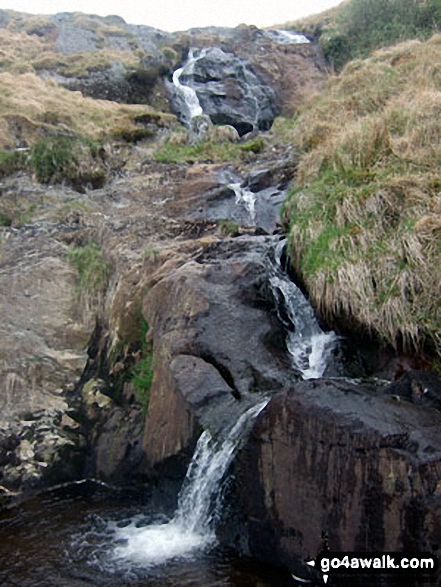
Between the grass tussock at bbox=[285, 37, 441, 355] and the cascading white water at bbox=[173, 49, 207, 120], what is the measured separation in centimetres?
1251

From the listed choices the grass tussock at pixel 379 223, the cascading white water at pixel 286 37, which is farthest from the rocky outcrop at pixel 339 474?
the cascading white water at pixel 286 37

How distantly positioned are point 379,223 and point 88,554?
4562 millimetres

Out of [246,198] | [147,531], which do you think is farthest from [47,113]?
[147,531]

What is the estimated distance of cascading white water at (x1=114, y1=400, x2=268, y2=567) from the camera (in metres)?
4.94

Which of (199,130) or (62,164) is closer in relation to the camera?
(62,164)

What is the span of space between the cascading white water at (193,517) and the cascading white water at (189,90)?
1669 cm

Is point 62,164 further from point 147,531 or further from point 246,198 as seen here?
point 147,531

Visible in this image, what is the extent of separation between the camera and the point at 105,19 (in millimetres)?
35250

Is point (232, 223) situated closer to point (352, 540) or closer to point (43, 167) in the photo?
point (43, 167)

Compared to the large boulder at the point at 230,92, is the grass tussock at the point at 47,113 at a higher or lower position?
lower

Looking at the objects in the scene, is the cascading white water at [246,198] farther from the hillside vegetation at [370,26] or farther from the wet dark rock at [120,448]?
the hillside vegetation at [370,26]

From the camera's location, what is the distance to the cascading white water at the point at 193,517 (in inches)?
194

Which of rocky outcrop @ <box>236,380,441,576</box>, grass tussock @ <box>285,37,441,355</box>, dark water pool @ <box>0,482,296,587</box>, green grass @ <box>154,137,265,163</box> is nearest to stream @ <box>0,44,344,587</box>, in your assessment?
dark water pool @ <box>0,482,296,587</box>

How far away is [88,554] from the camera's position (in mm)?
5020
